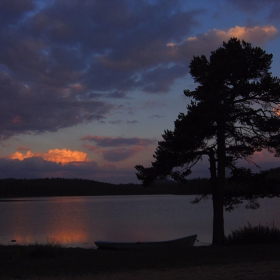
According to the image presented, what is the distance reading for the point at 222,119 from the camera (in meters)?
15.9

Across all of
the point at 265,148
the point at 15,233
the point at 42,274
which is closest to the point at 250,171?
the point at 265,148

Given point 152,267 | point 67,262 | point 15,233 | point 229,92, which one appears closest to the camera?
point 152,267

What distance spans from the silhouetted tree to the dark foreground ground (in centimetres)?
434

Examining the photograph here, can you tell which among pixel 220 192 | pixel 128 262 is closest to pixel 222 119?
pixel 220 192

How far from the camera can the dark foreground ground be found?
9.01 metres

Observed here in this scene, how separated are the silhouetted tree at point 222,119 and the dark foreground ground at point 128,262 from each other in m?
4.34

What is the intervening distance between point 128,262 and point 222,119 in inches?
304

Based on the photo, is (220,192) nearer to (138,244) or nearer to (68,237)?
(138,244)

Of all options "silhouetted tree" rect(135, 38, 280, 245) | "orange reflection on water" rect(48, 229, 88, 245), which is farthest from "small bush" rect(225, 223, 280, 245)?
"orange reflection on water" rect(48, 229, 88, 245)

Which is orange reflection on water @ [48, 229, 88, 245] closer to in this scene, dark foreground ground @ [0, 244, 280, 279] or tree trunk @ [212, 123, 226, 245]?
tree trunk @ [212, 123, 226, 245]

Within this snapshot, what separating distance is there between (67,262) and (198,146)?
27.6 feet

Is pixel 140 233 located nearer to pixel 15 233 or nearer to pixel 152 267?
pixel 15 233

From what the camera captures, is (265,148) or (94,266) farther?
(265,148)

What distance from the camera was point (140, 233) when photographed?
29.4 m
